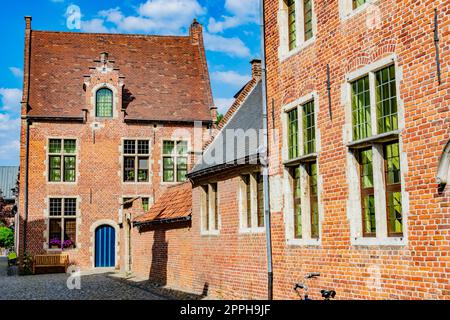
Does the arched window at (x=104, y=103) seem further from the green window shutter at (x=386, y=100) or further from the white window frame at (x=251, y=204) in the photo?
the green window shutter at (x=386, y=100)

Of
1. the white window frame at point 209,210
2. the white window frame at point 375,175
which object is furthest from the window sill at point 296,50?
the white window frame at point 209,210

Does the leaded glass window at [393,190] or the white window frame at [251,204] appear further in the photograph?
the white window frame at [251,204]

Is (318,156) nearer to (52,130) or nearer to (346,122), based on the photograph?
(346,122)

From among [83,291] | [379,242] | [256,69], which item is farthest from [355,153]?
[83,291]

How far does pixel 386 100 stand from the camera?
8.83 m

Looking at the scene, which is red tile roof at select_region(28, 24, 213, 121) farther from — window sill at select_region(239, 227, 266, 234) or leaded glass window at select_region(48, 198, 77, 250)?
window sill at select_region(239, 227, 266, 234)

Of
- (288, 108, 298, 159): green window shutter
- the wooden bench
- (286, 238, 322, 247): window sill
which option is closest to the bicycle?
(286, 238, 322, 247): window sill

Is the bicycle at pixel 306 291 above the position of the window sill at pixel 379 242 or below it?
below

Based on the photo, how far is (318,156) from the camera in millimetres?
10523

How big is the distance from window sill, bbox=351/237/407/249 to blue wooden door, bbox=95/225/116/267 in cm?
2291

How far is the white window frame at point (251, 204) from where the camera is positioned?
43.7 feet

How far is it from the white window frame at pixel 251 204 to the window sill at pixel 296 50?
2837 millimetres

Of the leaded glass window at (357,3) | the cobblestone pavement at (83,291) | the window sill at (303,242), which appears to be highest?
the leaded glass window at (357,3)
